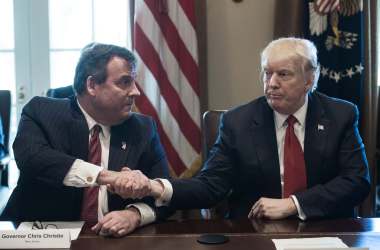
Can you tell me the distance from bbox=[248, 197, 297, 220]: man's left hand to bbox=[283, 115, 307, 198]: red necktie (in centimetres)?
20

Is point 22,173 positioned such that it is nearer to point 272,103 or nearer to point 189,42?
point 272,103

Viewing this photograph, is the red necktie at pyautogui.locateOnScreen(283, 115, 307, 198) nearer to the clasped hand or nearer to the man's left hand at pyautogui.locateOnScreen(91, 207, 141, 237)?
the clasped hand

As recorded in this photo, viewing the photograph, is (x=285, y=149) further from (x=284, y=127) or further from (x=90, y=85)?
(x=90, y=85)

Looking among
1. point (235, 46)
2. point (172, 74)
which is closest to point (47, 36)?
point (172, 74)

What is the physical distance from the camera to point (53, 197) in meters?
1.88

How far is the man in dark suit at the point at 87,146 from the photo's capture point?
180cm

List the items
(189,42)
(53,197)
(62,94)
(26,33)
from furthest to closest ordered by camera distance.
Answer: (26,33)
(189,42)
(62,94)
(53,197)

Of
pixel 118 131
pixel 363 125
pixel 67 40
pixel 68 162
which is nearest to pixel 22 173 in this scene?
pixel 68 162

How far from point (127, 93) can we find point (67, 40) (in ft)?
6.06

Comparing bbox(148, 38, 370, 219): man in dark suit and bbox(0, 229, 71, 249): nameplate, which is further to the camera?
bbox(148, 38, 370, 219): man in dark suit

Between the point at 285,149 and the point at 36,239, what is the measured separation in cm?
103

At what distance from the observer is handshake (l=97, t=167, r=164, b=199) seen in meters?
1.73

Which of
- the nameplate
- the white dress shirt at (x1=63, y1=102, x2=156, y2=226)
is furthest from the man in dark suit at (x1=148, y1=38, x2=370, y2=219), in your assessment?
the nameplate

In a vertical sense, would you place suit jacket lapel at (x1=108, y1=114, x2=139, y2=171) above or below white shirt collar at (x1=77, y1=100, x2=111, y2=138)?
below
